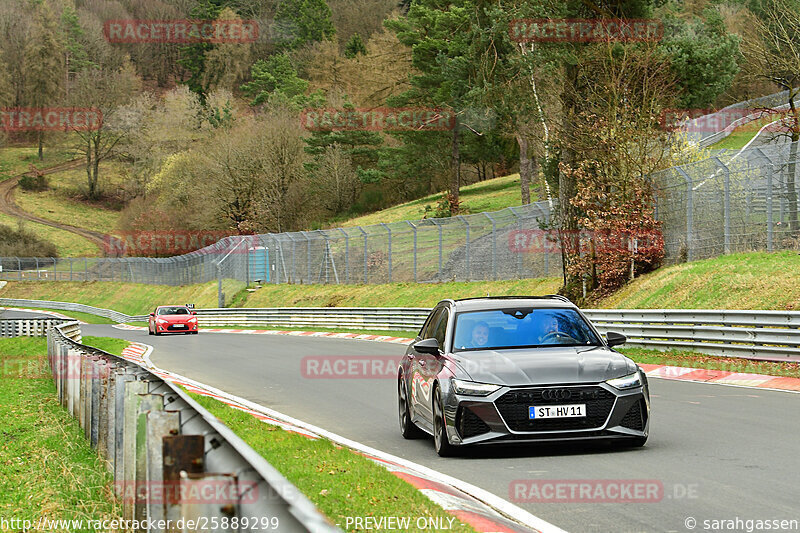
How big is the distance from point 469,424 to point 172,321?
37819 millimetres

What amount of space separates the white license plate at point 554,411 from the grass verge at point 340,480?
156 centimetres

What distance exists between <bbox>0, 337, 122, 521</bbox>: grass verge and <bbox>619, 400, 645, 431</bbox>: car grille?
4616 mm

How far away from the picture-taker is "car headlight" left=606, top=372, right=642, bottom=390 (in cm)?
947

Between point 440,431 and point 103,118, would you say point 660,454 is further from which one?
point 103,118

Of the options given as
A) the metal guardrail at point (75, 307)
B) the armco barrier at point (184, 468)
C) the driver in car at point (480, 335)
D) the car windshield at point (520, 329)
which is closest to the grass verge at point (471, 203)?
the metal guardrail at point (75, 307)

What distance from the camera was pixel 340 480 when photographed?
798 cm

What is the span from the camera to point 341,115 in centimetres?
8625

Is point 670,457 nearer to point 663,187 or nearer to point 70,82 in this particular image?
point 663,187

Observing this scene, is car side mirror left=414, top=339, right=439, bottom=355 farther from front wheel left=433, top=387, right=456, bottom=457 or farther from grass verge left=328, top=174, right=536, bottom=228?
grass verge left=328, top=174, right=536, bottom=228

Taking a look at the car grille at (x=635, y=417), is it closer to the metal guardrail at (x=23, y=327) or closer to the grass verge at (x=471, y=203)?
the metal guardrail at (x=23, y=327)

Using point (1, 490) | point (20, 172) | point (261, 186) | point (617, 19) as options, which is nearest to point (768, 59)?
point (617, 19)

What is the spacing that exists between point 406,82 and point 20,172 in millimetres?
71087

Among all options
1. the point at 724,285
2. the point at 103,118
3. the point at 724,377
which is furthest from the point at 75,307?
the point at 724,377

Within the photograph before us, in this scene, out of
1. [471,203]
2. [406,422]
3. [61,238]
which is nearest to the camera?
[406,422]
